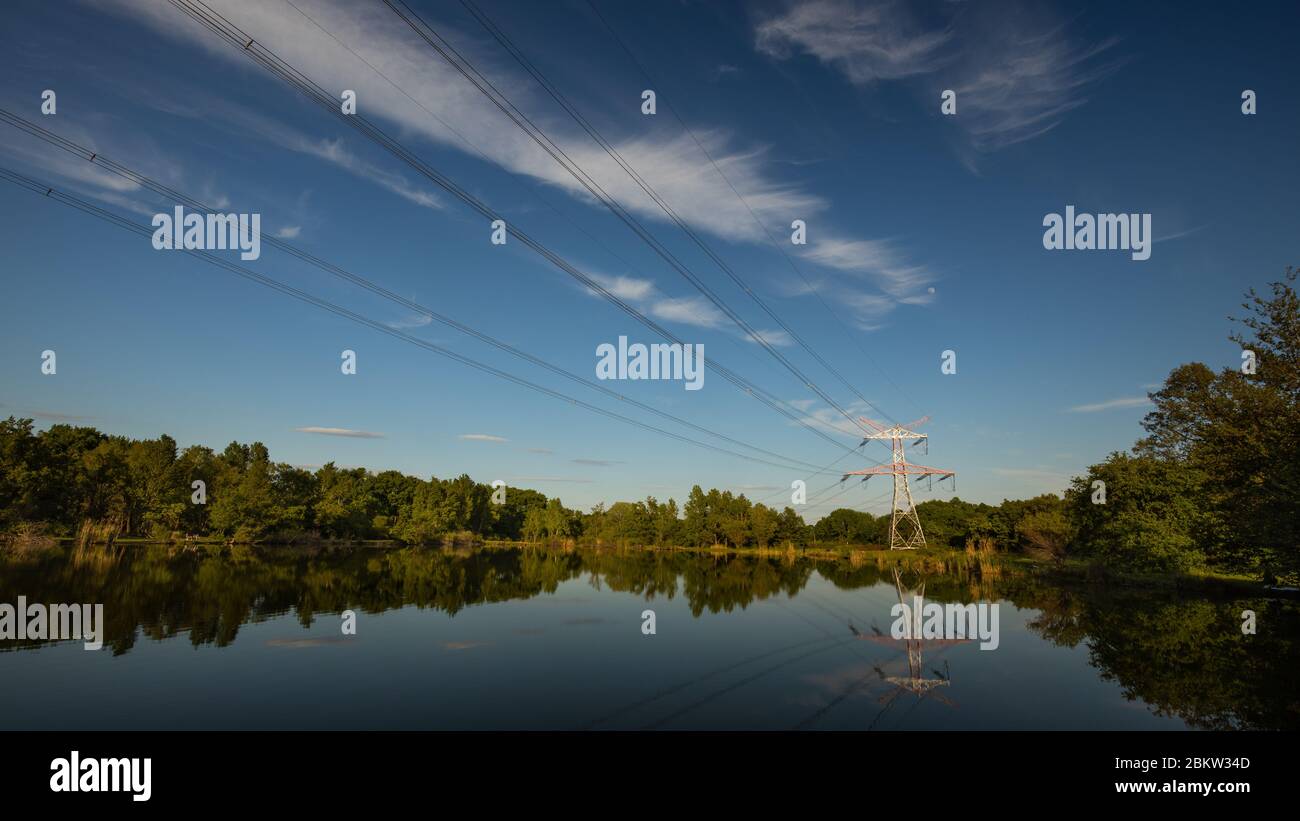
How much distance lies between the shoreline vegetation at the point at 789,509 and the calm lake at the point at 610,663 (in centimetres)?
510

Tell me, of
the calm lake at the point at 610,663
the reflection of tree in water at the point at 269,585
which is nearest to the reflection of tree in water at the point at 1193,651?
the calm lake at the point at 610,663

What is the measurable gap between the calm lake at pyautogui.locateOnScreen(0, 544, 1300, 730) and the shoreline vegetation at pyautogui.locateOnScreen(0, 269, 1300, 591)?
5.10 m

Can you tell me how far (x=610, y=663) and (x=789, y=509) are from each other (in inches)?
3330

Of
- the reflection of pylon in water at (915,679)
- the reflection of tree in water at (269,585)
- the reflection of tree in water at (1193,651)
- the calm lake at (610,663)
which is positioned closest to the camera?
the calm lake at (610,663)

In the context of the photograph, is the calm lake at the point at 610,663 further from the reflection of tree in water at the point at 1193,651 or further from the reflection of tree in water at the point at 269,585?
the reflection of tree in water at the point at 269,585

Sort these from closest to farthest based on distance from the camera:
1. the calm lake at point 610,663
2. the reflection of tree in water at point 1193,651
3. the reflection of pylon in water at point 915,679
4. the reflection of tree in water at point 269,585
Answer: the calm lake at point 610,663 < the reflection of tree in water at point 1193,651 < the reflection of pylon in water at point 915,679 < the reflection of tree in water at point 269,585

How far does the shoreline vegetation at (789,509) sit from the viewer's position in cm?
2427

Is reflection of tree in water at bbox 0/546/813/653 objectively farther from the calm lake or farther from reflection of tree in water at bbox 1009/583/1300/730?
reflection of tree in water at bbox 1009/583/1300/730

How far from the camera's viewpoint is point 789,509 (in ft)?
320

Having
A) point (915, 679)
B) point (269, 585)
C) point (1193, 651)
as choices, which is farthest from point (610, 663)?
point (269, 585)

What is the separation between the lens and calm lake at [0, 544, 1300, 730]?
12.2 metres
